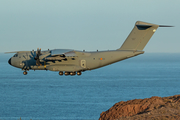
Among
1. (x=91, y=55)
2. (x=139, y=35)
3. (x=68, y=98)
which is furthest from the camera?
(x=68, y=98)

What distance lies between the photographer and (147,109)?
29.0m

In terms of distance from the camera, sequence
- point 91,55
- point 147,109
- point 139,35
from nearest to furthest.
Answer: point 147,109 → point 139,35 → point 91,55

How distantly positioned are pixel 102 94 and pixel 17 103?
43.6 meters

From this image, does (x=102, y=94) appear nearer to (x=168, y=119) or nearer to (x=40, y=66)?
(x=40, y=66)

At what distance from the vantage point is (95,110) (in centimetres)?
11900

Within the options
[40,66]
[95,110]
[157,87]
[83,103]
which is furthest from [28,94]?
[40,66]

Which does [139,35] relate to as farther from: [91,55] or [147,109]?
[147,109]

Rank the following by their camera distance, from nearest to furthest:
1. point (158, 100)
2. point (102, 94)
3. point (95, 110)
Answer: point (158, 100), point (95, 110), point (102, 94)

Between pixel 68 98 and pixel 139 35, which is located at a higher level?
pixel 68 98

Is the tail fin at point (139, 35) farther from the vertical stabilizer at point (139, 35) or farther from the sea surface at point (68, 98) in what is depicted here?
the sea surface at point (68, 98)

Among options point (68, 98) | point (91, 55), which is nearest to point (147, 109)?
point (91, 55)

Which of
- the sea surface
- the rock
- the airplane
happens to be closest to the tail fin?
the airplane

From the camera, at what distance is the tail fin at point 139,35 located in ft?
141

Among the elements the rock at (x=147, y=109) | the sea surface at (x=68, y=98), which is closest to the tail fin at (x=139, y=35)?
the rock at (x=147, y=109)
